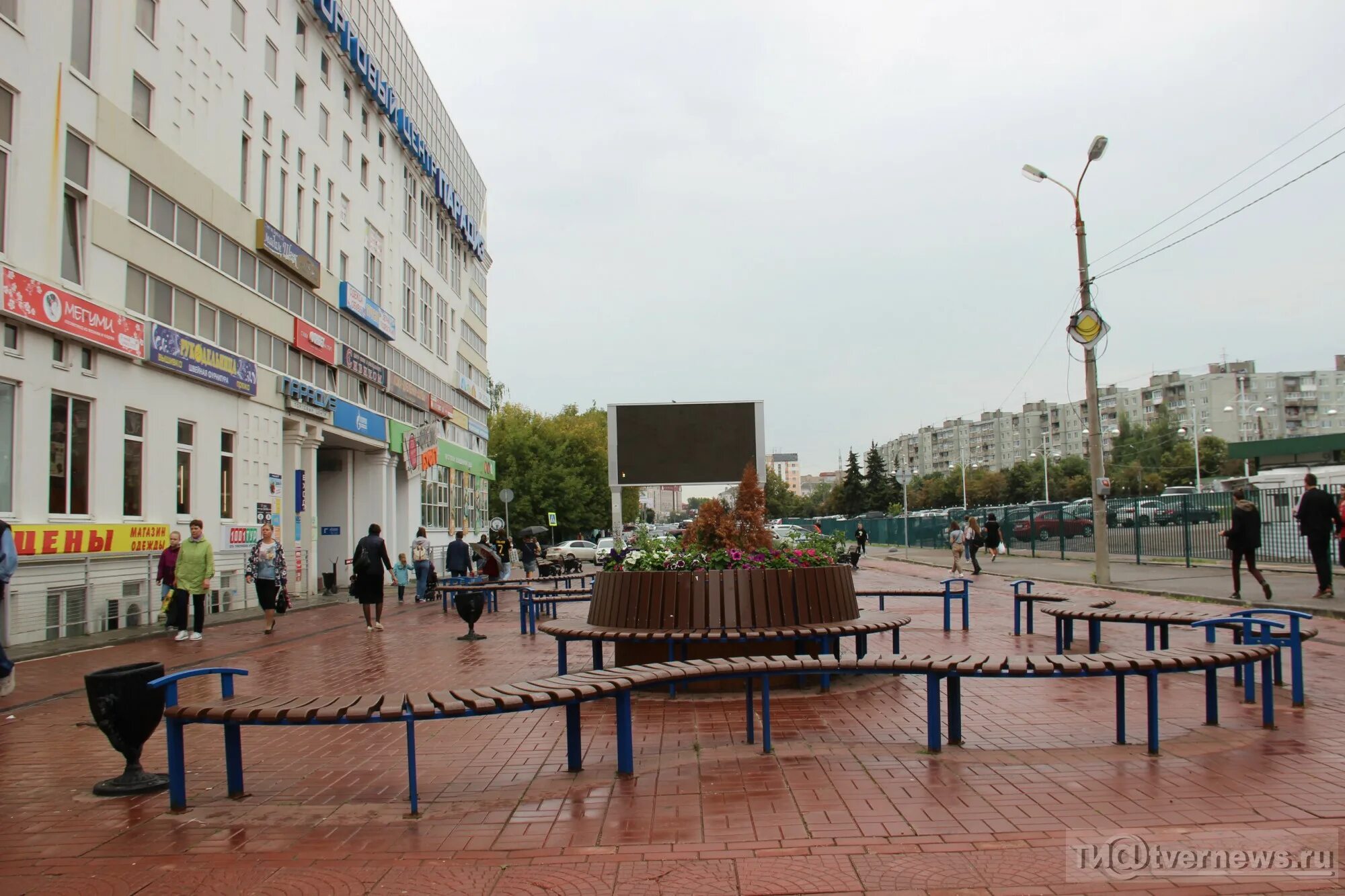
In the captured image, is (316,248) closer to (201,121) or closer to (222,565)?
(201,121)

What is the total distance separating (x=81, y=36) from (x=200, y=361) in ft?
20.6

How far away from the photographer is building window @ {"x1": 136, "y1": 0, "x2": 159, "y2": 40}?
18109 millimetres

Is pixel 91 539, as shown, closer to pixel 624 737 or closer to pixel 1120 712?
pixel 624 737

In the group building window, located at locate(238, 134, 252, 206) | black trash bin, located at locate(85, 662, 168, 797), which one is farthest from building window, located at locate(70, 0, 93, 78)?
black trash bin, located at locate(85, 662, 168, 797)

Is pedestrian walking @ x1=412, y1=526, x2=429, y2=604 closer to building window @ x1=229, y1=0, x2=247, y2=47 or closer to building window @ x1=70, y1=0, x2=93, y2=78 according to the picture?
building window @ x1=70, y1=0, x2=93, y2=78

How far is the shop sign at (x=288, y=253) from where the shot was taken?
23.4 metres

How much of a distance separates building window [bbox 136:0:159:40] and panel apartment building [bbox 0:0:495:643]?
6 centimetres

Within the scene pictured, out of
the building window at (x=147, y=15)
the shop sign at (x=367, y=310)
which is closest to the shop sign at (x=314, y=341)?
the shop sign at (x=367, y=310)

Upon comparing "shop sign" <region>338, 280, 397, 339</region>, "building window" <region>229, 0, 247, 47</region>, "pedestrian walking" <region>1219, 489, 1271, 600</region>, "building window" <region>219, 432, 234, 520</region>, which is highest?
"building window" <region>229, 0, 247, 47</region>

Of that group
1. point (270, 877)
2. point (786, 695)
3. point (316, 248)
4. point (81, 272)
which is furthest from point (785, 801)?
point (316, 248)

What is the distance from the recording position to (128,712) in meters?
5.56

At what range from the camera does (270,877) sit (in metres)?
4.13

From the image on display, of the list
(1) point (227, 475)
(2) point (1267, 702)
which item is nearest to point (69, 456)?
(1) point (227, 475)

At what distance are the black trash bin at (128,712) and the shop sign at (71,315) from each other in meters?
10.4
